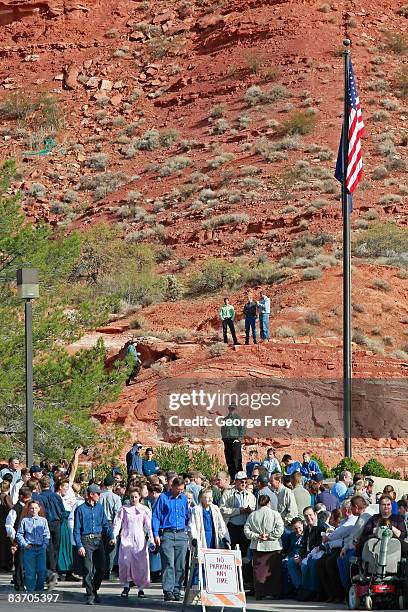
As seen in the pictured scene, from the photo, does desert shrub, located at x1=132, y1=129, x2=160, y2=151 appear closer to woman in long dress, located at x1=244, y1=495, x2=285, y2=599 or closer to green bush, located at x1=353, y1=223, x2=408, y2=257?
green bush, located at x1=353, y1=223, x2=408, y2=257

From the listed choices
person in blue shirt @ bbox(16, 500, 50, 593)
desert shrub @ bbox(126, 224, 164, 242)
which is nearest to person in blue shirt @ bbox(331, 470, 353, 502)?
person in blue shirt @ bbox(16, 500, 50, 593)

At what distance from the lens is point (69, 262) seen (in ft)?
93.2

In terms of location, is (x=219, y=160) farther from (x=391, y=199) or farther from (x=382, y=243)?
(x=382, y=243)

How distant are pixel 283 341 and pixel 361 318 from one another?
348cm

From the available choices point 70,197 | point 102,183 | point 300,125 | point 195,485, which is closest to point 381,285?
point 300,125

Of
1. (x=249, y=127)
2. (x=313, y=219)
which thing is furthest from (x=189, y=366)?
(x=249, y=127)

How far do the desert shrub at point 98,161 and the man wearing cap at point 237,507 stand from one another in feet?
159

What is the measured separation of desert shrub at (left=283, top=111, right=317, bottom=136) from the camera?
62.9 meters

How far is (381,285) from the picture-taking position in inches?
1695

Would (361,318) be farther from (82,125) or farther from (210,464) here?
(82,125)

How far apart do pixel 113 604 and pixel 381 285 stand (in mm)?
27124

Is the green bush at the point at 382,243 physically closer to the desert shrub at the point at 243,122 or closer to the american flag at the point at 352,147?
the desert shrub at the point at 243,122

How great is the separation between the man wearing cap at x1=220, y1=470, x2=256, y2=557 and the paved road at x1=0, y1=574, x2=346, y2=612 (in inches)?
47.0

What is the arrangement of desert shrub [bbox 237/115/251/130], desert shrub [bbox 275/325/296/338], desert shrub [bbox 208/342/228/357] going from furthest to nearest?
desert shrub [bbox 237/115/251/130] < desert shrub [bbox 275/325/296/338] < desert shrub [bbox 208/342/228/357]
